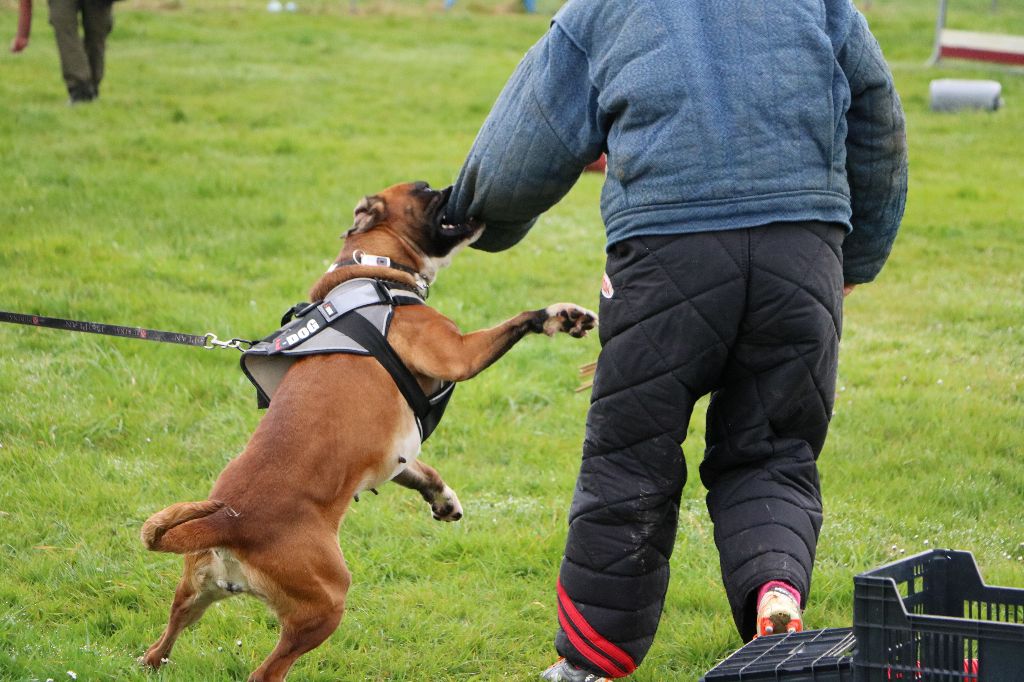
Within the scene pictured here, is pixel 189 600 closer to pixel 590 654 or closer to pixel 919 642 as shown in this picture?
pixel 590 654

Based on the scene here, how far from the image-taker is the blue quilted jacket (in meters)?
2.98

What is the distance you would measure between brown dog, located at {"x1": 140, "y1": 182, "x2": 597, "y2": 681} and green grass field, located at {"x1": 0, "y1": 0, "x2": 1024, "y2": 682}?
44cm

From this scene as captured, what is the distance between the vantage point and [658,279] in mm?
3047

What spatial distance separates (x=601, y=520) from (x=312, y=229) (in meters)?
6.38

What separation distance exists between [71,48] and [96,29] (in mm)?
493

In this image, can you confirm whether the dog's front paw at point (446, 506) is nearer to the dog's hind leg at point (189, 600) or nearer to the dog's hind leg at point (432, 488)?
the dog's hind leg at point (432, 488)

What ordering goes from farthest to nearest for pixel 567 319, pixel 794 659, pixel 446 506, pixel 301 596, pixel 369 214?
1. pixel 446 506
2. pixel 369 214
3. pixel 567 319
4. pixel 301 596
5. pixel 794 659

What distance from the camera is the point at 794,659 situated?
8.36 ft

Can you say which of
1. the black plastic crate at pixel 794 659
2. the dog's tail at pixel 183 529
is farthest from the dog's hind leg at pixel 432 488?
the black plastic crate at pixel 794 659

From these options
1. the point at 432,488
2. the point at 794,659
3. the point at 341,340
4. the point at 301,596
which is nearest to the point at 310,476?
the point at 301,596

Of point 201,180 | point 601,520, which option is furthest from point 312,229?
point 601,520

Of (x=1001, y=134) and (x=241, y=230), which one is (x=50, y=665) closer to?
(x=241, y=230)

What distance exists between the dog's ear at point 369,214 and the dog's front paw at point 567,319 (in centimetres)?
87

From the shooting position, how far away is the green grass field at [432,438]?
13.7 feet
